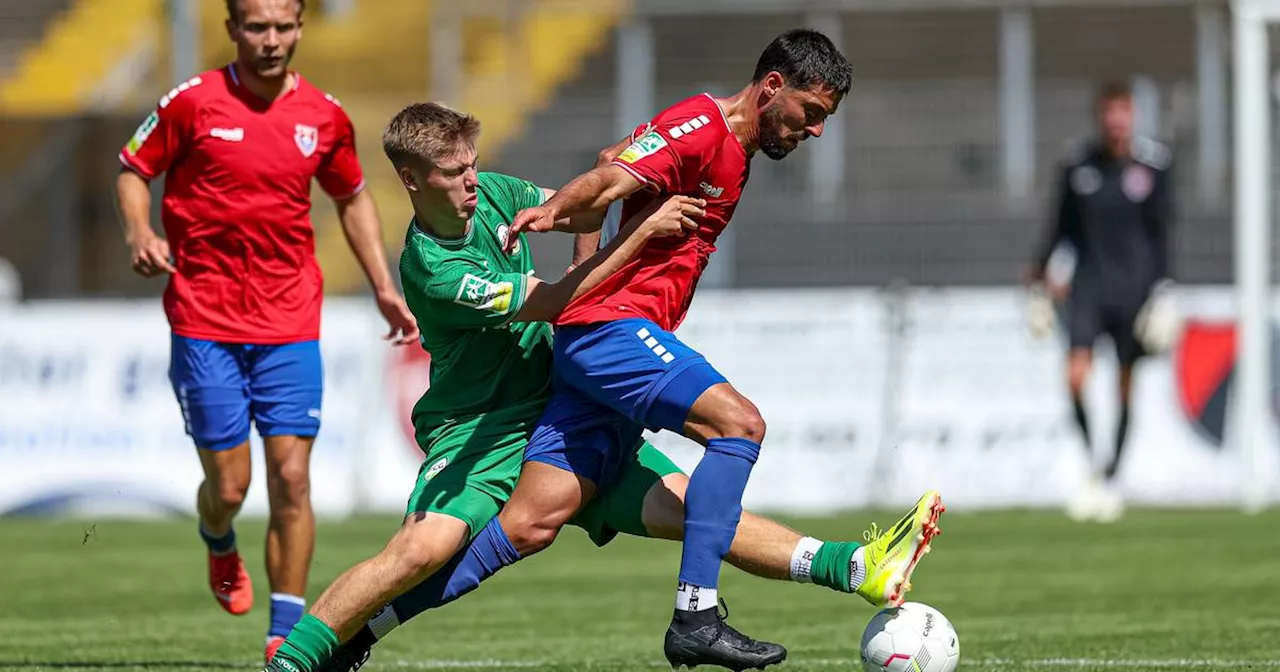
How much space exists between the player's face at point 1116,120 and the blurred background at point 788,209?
1625 mm

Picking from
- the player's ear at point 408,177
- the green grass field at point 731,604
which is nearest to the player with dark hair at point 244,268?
the green grass field at point 731,604

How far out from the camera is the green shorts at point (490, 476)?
5.95m

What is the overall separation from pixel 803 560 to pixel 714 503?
37 cm

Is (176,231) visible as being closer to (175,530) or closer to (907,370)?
(175,530)

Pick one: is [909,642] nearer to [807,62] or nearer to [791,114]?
[791,114]

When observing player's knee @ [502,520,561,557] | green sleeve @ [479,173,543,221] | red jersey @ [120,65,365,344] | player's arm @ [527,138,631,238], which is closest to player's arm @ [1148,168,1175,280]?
red jersey @ [120,65,365,344]

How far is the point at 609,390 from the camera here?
591 centimetres

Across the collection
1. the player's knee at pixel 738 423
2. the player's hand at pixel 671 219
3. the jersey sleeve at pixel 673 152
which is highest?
the jersey sleeve at pixel 673 152

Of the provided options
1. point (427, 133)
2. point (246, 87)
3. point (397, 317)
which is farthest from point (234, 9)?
point (427, 133)

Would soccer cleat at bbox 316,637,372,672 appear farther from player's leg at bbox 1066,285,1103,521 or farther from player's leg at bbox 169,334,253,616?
player's leg at bbox 1066,285,1103,521

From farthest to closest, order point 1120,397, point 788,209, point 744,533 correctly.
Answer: point 788,209
point 1120,397
point 744,533

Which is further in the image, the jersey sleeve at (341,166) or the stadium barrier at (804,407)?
the stadium barrier at (804,407)

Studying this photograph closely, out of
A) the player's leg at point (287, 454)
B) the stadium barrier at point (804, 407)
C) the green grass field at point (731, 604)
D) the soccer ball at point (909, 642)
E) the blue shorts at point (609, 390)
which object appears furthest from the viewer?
the stadium barrier at point (804, 407)

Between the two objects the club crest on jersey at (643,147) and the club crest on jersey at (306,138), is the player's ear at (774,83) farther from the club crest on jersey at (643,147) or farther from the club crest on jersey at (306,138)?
the club crest on jersey at (306,138)
